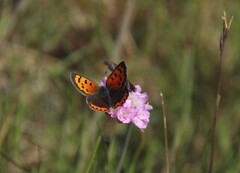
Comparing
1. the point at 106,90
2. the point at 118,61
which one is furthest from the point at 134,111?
the point at 118,61

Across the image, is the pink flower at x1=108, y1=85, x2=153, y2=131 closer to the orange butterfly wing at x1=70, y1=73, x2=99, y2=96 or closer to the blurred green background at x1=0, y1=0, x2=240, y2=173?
the orange butterfly wing at x1=70, y1=73, x2=99, y2=96

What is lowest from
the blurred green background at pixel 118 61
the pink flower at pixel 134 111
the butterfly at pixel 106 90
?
the blurred green background at pixel 118 61

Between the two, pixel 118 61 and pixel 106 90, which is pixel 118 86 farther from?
pixel 118 61

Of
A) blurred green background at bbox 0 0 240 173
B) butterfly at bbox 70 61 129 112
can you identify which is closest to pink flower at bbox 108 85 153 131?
butterfly at bbox 70 61 129 112

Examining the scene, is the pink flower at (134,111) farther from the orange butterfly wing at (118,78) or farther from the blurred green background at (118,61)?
the blurred green background at (118,61)

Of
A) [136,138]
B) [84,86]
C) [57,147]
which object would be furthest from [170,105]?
[84,86]

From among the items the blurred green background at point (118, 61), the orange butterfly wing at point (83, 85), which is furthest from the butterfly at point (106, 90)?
the blurred green background at point (118, 61)

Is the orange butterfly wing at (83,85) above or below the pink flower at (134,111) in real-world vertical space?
above
